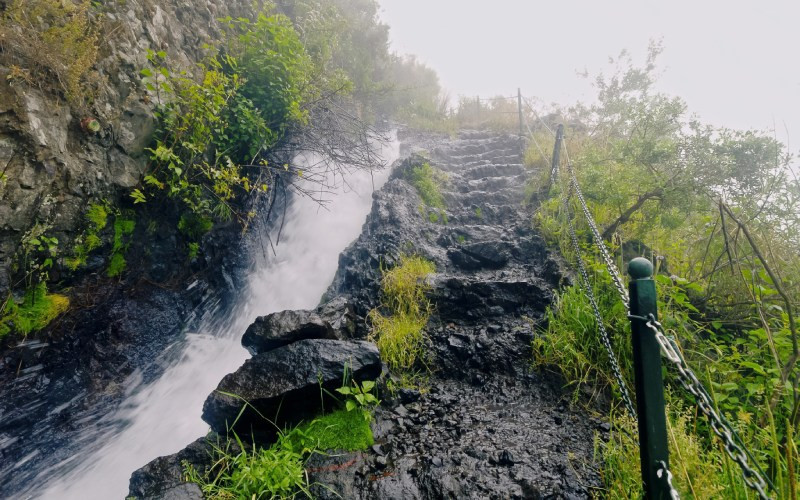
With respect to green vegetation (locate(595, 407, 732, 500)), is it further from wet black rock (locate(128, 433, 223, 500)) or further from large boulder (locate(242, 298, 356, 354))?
wet black rock (locate(128, 433, 223, 500))

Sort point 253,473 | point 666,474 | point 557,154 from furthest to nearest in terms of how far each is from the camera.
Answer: point 557,154 → point 253,473 → point 666,474

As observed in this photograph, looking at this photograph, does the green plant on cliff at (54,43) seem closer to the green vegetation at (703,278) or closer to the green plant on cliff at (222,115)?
the green plant on cliff at (222,115)

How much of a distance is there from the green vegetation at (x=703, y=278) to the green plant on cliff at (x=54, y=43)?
538 cm

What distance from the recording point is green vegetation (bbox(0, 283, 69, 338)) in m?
3.46

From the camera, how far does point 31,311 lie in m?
3.62

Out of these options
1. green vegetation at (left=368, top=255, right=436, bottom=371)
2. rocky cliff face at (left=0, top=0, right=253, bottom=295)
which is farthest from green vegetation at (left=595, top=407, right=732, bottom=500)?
rocky cliff face at (left=0, top=0, right=253, bottom=295)

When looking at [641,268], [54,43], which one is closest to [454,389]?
[641,268]

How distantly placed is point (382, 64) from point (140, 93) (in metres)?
10.3

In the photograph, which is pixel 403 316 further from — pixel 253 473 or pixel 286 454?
pixel 253 473

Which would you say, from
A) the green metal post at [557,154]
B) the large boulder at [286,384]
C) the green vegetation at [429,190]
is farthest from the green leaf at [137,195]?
the green metal post at [557,154]

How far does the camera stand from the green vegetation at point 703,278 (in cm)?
222

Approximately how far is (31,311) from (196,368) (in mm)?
1741

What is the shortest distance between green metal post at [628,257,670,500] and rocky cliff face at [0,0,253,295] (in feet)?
15.5

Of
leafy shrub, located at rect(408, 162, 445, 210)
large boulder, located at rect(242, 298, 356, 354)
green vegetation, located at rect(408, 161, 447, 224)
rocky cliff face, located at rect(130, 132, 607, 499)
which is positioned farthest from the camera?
leafy shrub, located at rect(408, 162, 445, 210)
